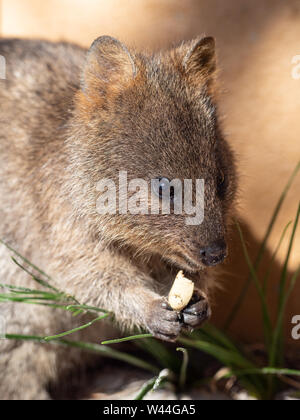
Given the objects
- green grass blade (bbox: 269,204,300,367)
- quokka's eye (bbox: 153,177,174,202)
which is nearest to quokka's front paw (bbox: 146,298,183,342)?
quokka's eye (bbox: 153,177,174,202)

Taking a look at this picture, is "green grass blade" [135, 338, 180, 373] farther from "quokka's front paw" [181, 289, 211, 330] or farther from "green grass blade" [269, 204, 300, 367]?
"quokka's front paw" [181, 289, 211, 330]

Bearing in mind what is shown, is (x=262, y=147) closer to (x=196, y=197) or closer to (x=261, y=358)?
(x=196, y=197)

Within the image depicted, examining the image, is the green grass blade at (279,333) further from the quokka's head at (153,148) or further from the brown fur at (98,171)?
the quokka's head at (153,148)

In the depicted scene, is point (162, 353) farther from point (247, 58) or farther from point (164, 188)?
point (247, 58)

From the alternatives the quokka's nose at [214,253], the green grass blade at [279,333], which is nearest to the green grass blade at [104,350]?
the green grass blade at [279,333]

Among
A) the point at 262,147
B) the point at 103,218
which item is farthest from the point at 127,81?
the point at 262,147

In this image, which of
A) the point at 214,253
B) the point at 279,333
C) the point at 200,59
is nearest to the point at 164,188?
Answer: the point at 214,253
